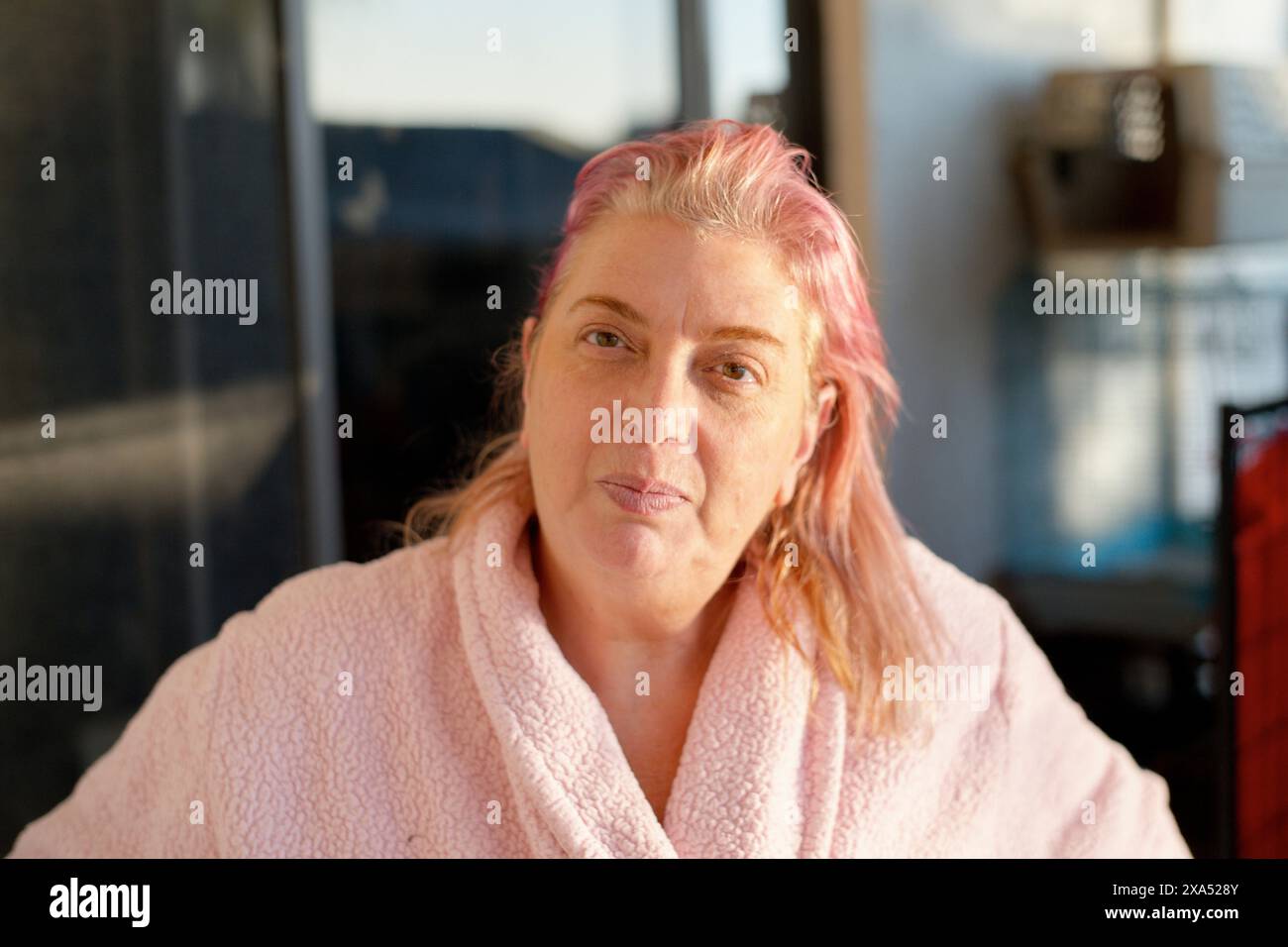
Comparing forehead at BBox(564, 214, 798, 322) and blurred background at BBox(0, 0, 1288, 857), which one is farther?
blurred background at BBox(0, 0, 1288, 857)

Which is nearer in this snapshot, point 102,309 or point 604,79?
point 102,309

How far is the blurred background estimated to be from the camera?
3.44ft

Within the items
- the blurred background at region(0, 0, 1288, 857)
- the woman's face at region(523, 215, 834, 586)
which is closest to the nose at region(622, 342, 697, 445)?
the woman's face at region(523, 215, 834, 586)

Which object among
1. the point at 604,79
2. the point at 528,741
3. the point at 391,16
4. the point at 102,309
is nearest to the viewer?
the point at 528,741

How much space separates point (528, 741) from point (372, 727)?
10cm

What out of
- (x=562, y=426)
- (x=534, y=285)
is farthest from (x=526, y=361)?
(x=534, y=285)

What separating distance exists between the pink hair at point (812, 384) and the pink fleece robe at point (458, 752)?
0.02 metres

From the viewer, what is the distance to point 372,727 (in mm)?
770

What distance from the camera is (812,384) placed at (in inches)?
31.3

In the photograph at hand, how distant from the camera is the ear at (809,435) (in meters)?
0.81

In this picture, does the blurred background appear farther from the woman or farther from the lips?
the lips
